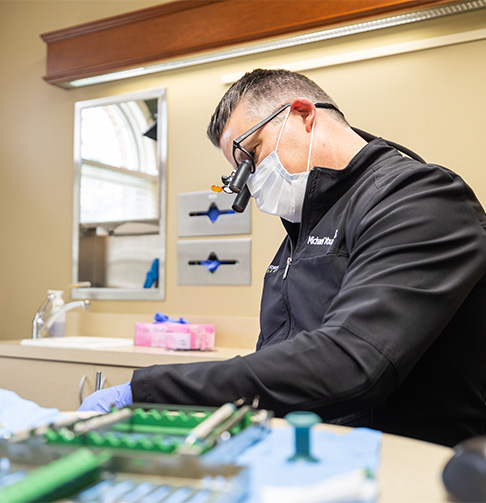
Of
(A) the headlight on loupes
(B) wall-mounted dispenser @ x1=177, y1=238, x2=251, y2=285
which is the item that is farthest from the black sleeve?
(B) wall-mounted dispenser @ x1=177, y1=238, x2=251, y2=285

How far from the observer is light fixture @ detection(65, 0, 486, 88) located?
2.31m

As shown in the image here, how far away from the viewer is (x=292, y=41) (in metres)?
2.60

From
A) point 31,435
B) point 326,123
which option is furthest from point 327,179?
point 31,435

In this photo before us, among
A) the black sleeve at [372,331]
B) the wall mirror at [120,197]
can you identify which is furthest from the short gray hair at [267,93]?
the wall mirror at [120,197]

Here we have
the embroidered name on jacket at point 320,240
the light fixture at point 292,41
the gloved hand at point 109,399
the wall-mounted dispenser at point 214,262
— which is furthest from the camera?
the wall-mounted dispenser at point 214,262

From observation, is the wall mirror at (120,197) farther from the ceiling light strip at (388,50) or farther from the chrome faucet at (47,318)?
the ceiling light strip at (388,50)

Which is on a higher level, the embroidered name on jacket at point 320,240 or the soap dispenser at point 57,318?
the embroidered name on jacket at point 320,240

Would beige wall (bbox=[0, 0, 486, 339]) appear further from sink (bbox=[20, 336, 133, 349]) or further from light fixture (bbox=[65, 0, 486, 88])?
sink (bbox=[20, 336, 133, 349])

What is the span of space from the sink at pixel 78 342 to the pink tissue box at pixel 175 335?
0.42 ft

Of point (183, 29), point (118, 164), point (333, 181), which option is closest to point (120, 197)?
point (118, 164)

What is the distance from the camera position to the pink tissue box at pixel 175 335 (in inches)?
97.6

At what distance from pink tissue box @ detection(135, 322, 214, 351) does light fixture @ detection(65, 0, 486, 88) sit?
1.30 m

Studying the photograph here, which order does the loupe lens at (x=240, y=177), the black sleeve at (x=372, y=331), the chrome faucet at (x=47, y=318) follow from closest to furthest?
1. the black sleeve at (x=372, y=331)
2. the loupe lens at (x=240, y=177)
3. the chrome faucet at (x=47, y=318)

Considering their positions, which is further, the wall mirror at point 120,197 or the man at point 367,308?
the wall mirror at point 120,197
